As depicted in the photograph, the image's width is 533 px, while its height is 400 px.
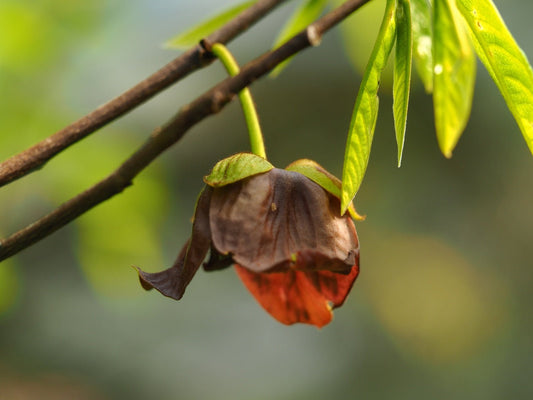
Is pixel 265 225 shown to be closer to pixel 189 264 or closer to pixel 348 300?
pixel 189 264

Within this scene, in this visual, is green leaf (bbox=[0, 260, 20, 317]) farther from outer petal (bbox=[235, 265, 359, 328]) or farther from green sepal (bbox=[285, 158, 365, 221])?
green sepal (bbox=[285, 158, 365, 221])

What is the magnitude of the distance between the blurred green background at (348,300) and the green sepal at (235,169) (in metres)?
2.25

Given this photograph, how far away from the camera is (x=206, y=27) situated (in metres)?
0.78

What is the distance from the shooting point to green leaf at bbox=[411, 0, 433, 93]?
0.59 metres

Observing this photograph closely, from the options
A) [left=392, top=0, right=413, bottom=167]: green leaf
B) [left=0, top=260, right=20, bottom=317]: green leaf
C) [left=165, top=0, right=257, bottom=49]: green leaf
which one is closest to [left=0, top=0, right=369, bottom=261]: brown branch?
[left=392, top=0, right=413, bottom=167]: green leaf

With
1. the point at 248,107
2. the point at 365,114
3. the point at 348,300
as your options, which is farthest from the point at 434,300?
the point at 365,114

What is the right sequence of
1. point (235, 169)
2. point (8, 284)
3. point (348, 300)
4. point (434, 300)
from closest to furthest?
point (235, 169), point (8, 284), point (348, 300), point (434, 300)

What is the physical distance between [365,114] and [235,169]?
0.49 ft

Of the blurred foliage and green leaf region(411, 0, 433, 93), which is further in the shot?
the blurred foliage

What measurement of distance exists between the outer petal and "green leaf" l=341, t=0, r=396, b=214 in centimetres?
20

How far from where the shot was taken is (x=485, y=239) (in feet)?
15.8

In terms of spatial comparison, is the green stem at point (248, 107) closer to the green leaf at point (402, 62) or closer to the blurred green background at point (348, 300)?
the green leaf at point (402, 62)

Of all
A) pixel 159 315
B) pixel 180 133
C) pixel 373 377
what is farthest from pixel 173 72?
pixel 373 377

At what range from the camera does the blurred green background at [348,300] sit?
389cm
